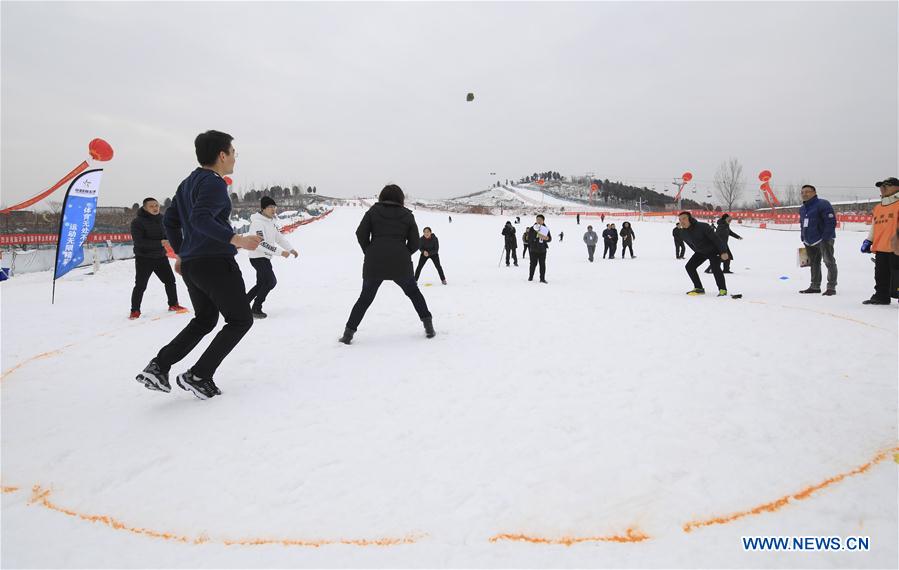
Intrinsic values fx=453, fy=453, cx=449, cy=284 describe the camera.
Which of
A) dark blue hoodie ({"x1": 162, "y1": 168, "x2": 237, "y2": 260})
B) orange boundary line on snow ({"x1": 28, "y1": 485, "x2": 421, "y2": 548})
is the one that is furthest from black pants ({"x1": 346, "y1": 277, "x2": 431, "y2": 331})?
orange boundary line on snow ({"x1": 28, "y1": 485, "x2": 421, "y2": 548})

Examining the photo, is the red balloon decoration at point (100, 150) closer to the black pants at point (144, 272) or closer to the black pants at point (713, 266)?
the black pants at point (144, 272)

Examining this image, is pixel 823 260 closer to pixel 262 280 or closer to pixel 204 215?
pixel 262 280

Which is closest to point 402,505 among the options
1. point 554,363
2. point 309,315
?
point 554,363

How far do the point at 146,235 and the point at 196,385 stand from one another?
5010 mm

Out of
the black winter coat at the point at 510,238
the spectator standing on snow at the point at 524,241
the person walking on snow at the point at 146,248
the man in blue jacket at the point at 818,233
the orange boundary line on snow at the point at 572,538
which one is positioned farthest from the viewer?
the black winter coat at the point at 510,238

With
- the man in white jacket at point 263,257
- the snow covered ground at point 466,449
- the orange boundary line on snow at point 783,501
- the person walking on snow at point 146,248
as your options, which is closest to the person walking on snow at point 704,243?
the snow covered ground at point 466,449

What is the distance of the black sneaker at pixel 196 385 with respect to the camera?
3625mm

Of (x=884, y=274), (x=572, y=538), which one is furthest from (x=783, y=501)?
(x=884, y=274)

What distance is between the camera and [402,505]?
7.80 feet

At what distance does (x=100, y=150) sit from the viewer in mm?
9406

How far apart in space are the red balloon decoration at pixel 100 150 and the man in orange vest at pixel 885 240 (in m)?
13.8

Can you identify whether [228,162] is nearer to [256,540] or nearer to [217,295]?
[217,295]

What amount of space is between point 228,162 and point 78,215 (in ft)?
24.1

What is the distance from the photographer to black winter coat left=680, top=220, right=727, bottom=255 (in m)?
7.93
